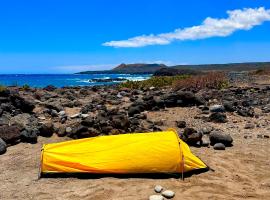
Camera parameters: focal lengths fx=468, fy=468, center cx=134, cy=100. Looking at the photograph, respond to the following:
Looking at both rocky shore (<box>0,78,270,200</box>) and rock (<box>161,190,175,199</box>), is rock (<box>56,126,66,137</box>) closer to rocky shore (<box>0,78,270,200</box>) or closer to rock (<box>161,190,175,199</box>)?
rocky shore (<box>0,78,270,200</box>)

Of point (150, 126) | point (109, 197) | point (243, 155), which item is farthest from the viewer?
point (150, 126)

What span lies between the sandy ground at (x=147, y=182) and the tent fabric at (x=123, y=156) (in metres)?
0.24

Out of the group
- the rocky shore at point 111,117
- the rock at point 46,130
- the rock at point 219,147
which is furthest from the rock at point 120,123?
the rock at point 219,147

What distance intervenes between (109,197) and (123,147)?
1634mm

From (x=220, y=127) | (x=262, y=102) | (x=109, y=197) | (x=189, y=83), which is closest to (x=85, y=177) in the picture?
(x=109, y=197)

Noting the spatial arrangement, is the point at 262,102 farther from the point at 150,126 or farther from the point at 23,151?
the point at 23,151

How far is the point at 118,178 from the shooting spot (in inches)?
370

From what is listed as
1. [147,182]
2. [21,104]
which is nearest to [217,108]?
[21,104]

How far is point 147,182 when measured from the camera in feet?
30.1

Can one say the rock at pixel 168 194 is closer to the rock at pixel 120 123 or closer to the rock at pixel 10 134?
the rock at pixel 120 123

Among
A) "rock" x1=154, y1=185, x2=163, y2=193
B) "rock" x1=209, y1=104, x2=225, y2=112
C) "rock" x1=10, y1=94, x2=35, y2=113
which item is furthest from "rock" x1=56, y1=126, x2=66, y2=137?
"rock" x1=209, y1=104, x2=225, y2=112

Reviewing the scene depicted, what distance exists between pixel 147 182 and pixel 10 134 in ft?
15.4

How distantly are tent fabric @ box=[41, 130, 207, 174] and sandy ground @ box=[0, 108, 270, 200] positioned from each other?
0.24 metres

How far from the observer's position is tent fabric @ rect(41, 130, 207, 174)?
953 centimetres
